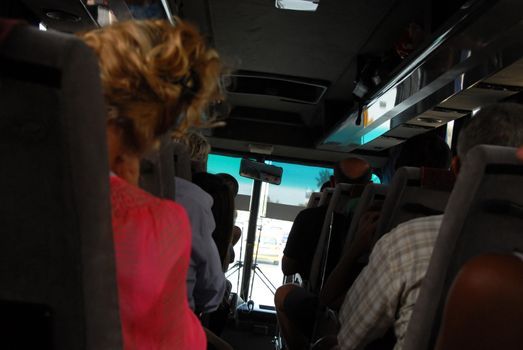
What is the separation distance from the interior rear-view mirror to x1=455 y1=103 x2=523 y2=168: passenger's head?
5.86m

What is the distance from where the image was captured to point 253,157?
8.20 metres

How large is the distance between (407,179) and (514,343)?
0.91 meters

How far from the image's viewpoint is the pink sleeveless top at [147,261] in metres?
0.71

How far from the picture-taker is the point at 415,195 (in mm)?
1900

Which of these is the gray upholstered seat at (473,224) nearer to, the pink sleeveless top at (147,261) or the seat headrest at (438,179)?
the seat headrest at (438,179)

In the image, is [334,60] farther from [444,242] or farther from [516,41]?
[444,242]

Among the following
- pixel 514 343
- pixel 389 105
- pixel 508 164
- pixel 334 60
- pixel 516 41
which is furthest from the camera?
pixel 334 60

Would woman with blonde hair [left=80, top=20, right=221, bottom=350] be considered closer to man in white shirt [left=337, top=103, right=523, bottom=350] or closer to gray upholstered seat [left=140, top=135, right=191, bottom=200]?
gray upholstered seat [left=140, top=135, right=191, bottom=200]

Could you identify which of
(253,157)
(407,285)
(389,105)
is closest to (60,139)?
(407,285)

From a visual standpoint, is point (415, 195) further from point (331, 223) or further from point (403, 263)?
point (331, 223)

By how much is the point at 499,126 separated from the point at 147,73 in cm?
112

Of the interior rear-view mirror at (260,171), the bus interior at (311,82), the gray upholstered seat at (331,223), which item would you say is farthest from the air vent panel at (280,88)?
the gray upholstered seat at (331,223)

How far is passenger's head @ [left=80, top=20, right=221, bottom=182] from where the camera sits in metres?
0.73

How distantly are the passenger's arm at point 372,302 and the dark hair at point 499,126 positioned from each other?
43cm
